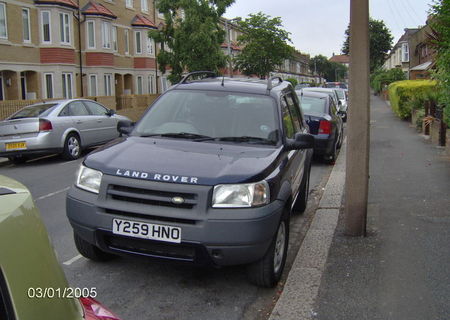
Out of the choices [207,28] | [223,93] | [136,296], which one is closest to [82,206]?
[136,296]

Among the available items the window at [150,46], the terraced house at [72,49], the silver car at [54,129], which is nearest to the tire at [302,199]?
the silver car at [54,129]

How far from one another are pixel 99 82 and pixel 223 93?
25.9 meters

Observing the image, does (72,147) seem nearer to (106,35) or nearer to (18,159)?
(18,159)

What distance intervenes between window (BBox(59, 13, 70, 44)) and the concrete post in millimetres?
24260

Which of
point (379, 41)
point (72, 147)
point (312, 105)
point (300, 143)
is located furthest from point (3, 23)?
point (379, 41)

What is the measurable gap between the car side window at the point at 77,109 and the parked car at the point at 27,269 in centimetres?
1169

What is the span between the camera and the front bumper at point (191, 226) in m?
3.79

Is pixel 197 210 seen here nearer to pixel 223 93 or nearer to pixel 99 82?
pixel 223 93

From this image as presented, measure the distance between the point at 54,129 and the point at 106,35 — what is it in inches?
796

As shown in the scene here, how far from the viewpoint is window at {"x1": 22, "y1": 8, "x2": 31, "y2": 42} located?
976 inches

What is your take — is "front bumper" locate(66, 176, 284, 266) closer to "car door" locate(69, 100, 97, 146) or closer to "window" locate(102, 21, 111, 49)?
"car door" locate(69, 100, 97, 146)

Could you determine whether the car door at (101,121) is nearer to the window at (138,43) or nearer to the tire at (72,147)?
the tire at (72,147)

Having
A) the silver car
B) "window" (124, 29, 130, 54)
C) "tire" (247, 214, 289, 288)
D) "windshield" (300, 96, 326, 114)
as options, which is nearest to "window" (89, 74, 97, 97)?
"window" (124, 29, 130, 54)

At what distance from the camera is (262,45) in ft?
165
